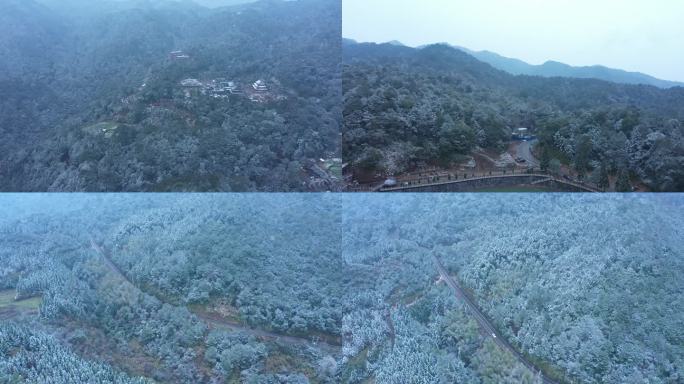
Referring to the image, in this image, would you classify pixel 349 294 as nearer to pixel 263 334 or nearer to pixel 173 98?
pixel 263 334

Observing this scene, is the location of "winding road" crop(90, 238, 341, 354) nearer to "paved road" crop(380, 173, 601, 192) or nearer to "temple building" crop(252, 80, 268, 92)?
"paved road" crop(380, 173, 601, 192)

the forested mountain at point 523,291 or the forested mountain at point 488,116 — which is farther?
the forested mountain at point 488,116

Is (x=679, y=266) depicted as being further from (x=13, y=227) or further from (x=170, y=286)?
(x=13, y=227)

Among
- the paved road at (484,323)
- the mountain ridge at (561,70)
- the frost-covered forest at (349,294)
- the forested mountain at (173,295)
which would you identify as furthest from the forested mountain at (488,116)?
the paved road at (484,323)

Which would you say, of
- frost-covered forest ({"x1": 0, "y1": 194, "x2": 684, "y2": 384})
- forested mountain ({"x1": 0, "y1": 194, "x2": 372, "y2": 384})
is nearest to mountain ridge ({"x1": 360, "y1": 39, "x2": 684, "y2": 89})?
frost-covered forest ({"x1": 0, "y1": 194, "x2": 684, "y2": 384})

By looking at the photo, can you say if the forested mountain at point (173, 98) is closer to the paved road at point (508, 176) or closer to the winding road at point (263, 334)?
the paved road at point (508, 176)

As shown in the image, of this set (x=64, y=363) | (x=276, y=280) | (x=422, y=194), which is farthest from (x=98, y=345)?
(x=422, y=194)
